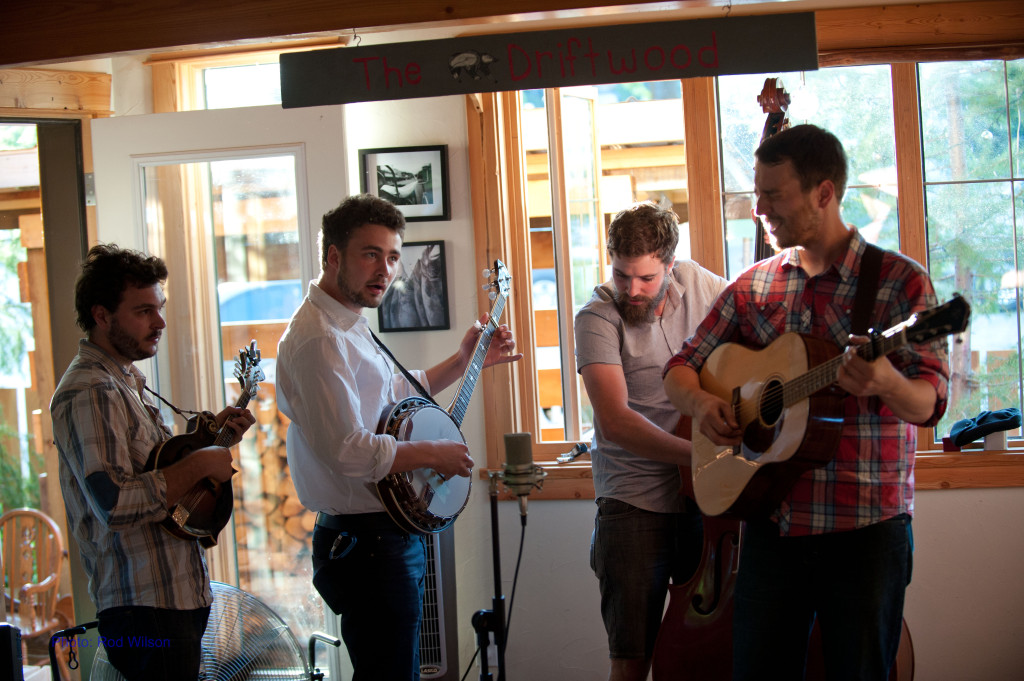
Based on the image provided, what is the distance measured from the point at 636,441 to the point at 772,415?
0.51 meters

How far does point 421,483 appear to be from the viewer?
2.30 meters

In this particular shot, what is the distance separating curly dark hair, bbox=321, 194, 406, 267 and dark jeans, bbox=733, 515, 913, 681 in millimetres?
1251

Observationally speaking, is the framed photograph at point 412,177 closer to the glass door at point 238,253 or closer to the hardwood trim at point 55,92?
the glass door at point 238,253

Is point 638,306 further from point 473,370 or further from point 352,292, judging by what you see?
point 352,292

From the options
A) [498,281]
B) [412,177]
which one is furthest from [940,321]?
[412,177]

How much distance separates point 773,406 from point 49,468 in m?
3.19

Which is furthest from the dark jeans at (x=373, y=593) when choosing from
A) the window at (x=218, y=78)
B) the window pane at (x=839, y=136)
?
the window at (x=218, y=78)

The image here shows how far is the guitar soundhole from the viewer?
172cm

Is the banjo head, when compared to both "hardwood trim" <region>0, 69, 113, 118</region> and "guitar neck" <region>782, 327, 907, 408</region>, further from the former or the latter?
"hardwood trim" <region>0, 69, 113, 118</region>

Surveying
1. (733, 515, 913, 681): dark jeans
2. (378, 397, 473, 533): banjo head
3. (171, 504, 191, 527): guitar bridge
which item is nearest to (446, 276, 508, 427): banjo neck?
(378, 397, 473, 533): banjo head

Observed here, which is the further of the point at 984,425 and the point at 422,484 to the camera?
the point at 984,425

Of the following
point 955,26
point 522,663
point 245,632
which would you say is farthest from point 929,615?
point 245,632

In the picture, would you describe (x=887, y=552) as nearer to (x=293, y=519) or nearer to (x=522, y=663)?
(x=522, y=663)

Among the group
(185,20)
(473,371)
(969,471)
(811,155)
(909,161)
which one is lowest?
(969,471)
